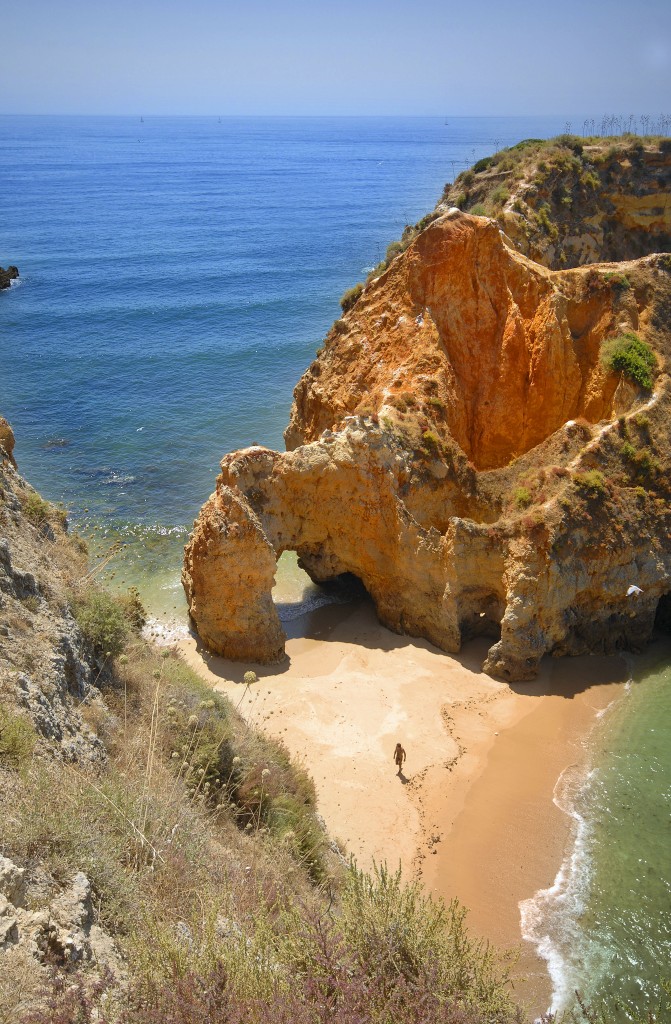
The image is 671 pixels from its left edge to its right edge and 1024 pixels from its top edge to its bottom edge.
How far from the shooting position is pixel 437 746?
15.4 meters

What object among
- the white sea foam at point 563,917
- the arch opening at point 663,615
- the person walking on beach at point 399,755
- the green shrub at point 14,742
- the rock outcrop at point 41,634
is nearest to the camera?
the green shrub at point 14,742

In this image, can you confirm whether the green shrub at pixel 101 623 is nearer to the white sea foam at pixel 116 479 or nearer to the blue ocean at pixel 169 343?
the blue ocean at pixel 169 343

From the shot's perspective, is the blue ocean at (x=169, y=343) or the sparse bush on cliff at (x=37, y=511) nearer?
the sparse bush on cliff at (x=37, y=511)

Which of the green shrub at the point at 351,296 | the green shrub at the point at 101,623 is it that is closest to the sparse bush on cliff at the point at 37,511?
the green shrub at the point at 101,623

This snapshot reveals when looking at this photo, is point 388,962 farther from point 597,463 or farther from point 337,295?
point 337,295

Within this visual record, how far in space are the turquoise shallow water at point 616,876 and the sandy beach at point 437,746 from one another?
1.05 feet

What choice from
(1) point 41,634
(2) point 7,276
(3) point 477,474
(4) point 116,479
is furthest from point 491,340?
(2) point 7,276

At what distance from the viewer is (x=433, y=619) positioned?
18234 mm

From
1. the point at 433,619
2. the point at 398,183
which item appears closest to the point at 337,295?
the point at 433,619

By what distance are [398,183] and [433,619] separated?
111739 millimetres

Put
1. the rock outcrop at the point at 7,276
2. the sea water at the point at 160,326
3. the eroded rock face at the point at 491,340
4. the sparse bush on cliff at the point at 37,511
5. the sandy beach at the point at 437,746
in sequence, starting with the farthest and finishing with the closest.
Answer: the rock outcrop at the point at 7,276 < the sea water at the point at 160,326 < the eroded rock face at the point at 491,340 < the sandy beach at the point at 437,746 < the sparse bush on cliff at the point at 37,511

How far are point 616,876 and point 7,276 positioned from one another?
60028 millimetres

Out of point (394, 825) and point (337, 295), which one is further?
point (337, 295)

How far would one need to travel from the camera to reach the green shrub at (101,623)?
11.5m
